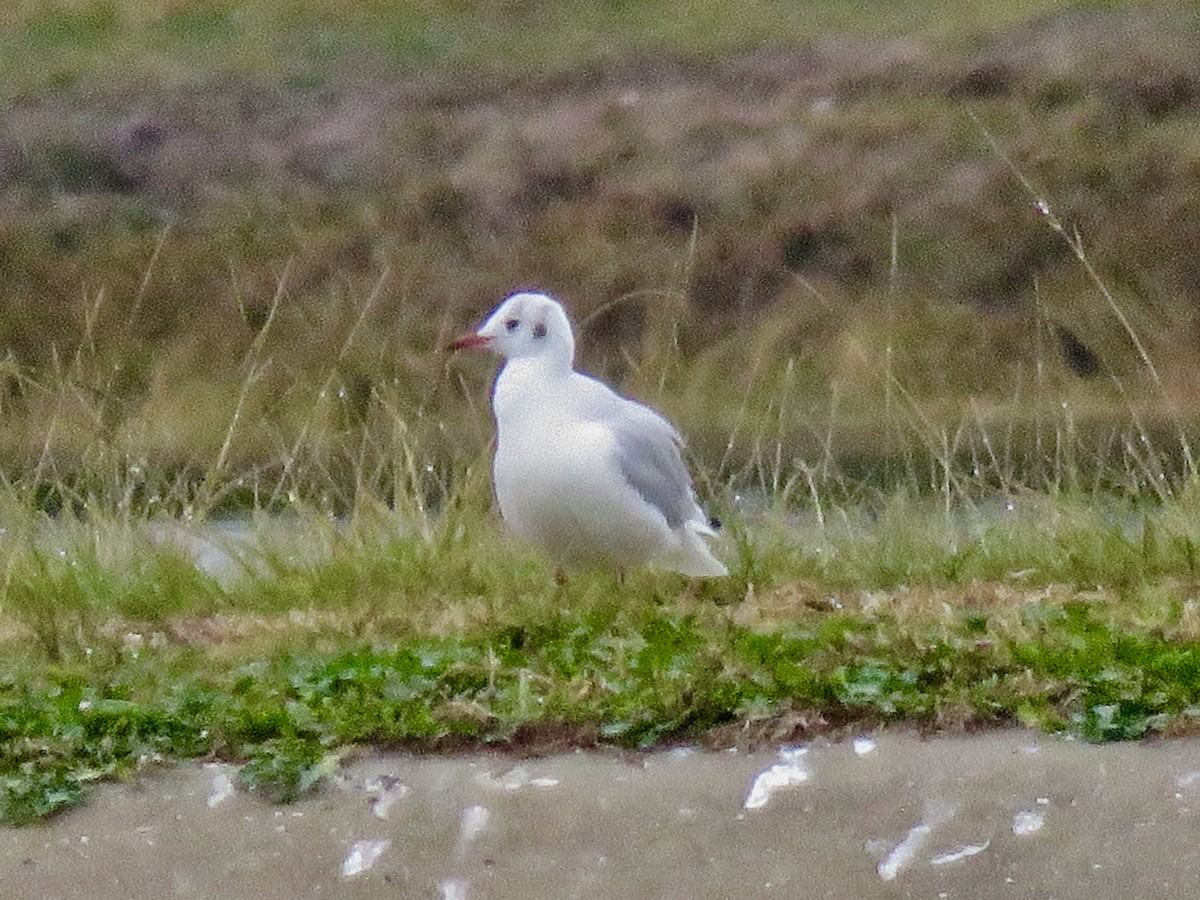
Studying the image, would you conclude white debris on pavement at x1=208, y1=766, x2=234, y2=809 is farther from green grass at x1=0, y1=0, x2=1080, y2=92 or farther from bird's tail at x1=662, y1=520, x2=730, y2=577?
green grass at x1=0, y1=0, x2=1080, y2=92

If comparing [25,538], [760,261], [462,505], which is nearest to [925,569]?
[462,505]

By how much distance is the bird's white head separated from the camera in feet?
22.0

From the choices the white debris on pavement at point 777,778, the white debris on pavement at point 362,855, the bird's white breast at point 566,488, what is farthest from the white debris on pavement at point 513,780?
the bird's white breast at point 566,488

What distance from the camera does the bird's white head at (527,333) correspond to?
6.72 m

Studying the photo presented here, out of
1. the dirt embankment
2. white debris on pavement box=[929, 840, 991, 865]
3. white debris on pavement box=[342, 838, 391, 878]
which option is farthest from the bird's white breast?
the dirt embankment

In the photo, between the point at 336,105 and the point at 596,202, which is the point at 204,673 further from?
the point at 336,105

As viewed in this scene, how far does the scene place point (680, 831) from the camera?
15.0ft

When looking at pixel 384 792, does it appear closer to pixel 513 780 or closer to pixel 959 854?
pixel 513 780

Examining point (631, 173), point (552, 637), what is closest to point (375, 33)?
point (631, 173)

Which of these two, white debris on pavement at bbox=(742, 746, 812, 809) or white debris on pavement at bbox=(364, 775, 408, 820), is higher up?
white debris on pavement at bbox=(364, 775, 408, 820)

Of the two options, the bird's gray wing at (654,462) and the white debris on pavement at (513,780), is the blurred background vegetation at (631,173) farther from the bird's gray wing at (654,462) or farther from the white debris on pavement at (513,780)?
the white debris on pavement at (513,780)

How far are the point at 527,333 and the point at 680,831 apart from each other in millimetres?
2460

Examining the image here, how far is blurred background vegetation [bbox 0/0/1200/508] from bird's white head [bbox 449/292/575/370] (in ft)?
22.4

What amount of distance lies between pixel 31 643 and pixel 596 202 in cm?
1361
